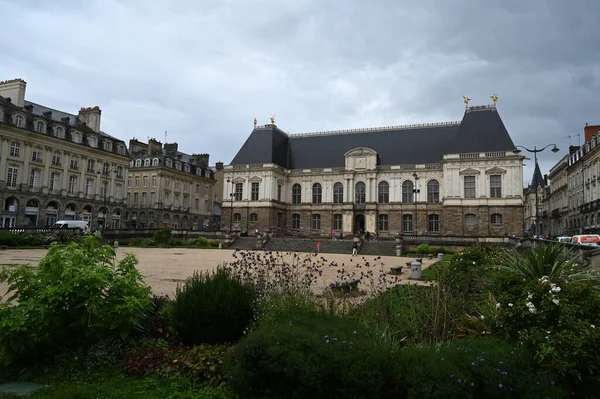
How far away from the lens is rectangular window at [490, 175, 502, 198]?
39.9 metres

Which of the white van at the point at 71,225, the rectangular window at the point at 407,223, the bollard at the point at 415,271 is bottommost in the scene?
the bollard at the point at 415,271

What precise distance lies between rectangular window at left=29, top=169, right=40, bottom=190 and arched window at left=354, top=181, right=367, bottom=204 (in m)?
34.0

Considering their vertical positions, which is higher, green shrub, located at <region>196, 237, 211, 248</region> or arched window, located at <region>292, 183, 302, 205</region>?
arched window, located at <region>292, 183, 302, 205</region>

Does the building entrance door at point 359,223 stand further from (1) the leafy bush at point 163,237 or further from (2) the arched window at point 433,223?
(1) the leafy bush at point 163,237

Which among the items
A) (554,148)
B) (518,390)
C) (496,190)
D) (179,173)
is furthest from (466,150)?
(518,390)

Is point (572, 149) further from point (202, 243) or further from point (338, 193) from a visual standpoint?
point (202, 243)

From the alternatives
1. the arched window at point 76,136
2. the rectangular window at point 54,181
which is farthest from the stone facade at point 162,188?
the rectangular window at point 54,181

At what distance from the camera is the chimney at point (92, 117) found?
47750 millimetres

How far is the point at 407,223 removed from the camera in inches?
1752

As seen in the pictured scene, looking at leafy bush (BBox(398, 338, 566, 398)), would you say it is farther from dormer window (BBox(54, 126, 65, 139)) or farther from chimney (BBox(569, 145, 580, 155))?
chimney (BBox(569, 145, 580, 155))

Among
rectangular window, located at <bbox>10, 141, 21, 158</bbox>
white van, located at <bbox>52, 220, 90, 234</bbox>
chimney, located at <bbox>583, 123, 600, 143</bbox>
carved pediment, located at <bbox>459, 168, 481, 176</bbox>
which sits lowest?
white van, located at <bbox>52, 220, 90, 234</bbox>

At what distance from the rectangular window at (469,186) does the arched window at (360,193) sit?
1105 centimetres

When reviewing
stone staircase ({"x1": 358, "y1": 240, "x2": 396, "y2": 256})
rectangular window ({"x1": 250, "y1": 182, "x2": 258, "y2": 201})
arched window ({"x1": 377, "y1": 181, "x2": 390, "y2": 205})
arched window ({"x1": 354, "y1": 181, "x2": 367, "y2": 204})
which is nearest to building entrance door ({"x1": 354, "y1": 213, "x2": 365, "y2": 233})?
arched window ({"x1": 354, "y1": 181, "x2": 367, "y2": 204})

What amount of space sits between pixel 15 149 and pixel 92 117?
1095 centimetres
